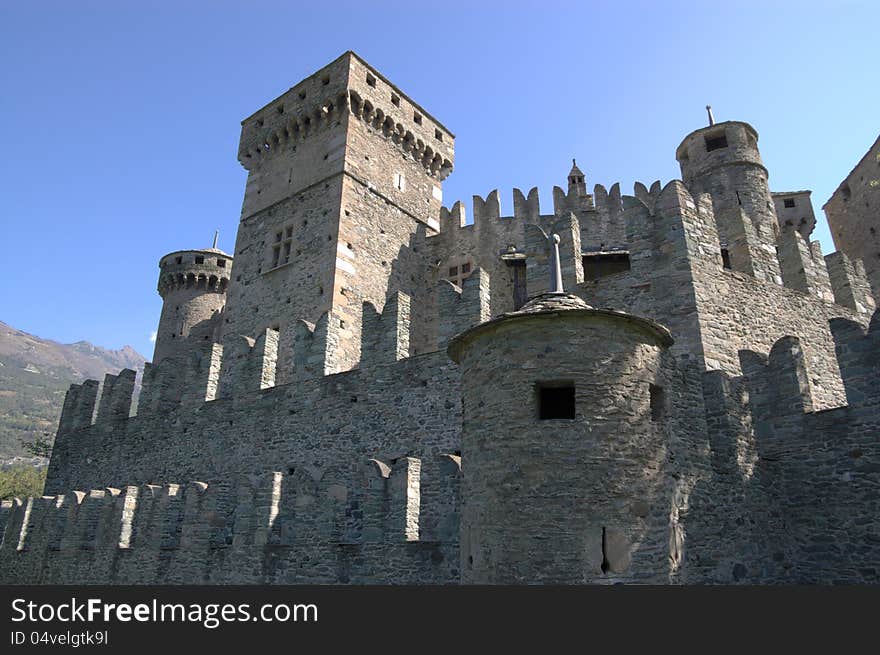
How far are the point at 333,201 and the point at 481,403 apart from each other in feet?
45.8

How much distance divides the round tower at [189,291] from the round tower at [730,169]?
21.9 m

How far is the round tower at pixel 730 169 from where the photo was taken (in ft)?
61.4

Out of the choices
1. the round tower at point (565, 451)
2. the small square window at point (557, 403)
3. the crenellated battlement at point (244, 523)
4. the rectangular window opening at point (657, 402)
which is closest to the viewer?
the round tower at point (565, 451)

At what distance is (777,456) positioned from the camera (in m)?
9.34

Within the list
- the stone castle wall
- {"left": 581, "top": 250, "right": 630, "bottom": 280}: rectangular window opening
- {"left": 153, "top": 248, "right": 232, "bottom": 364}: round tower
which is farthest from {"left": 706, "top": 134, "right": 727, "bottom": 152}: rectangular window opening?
{"left": 153, "top": 248, "right": 232, "bottom": 364}: round tower

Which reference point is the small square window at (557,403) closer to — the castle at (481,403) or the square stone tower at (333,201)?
the castle at (481,403)

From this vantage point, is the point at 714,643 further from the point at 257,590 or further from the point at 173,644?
the point at 173,644

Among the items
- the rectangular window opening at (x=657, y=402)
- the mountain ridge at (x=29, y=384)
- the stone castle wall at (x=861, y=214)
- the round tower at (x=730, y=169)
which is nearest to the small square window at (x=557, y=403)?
the rectangular window opening at (x=657, y=402)

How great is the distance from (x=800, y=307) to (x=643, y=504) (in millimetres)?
7744

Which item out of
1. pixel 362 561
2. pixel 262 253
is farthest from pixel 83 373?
pixel 362 561

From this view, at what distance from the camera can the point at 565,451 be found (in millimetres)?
6789

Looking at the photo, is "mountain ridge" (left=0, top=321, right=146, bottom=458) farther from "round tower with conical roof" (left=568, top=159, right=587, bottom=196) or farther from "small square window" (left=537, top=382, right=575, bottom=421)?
"small square window" (left=537, top=382, right=575, bottom=421)

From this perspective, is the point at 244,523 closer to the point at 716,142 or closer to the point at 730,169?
the point at 730,169

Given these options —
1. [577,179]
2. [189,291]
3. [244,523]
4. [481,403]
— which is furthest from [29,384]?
[481,403]
